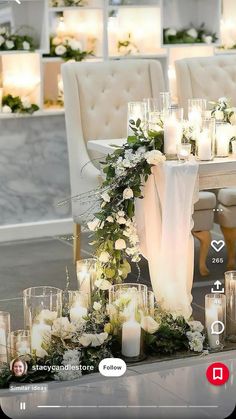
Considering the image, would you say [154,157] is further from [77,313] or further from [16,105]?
[16,105]

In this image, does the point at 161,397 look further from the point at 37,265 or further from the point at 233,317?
the point at 37,265

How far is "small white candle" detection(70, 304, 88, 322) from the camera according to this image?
10.9ft

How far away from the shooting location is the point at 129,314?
3236mm

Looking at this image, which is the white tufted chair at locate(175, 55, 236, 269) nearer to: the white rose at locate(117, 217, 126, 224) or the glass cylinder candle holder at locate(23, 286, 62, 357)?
the white rose at locate(117, 217, 126, 224)

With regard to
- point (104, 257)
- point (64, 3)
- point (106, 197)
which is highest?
point (64, 3)

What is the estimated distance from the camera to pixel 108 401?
6.63ft

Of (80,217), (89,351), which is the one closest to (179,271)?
(89,351)

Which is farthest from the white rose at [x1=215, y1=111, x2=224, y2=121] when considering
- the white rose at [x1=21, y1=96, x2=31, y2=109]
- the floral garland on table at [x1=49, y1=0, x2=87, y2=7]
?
the floral garland on table at [x1=49, y1=0, x2=87, y2=7]

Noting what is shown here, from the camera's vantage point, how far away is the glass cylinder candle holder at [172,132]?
3.70 metres

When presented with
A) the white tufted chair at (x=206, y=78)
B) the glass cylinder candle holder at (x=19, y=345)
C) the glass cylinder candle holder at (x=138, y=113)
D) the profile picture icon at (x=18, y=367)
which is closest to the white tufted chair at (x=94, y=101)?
the white tufted chair at (x=206, y=78)

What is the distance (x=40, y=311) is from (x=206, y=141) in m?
1.09

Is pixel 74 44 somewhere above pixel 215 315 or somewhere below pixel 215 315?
above

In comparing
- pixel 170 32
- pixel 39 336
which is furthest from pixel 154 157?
pixel 170 32

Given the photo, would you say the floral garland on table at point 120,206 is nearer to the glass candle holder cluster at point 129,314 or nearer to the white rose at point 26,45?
the glass candle holder cluster at point 129,314
